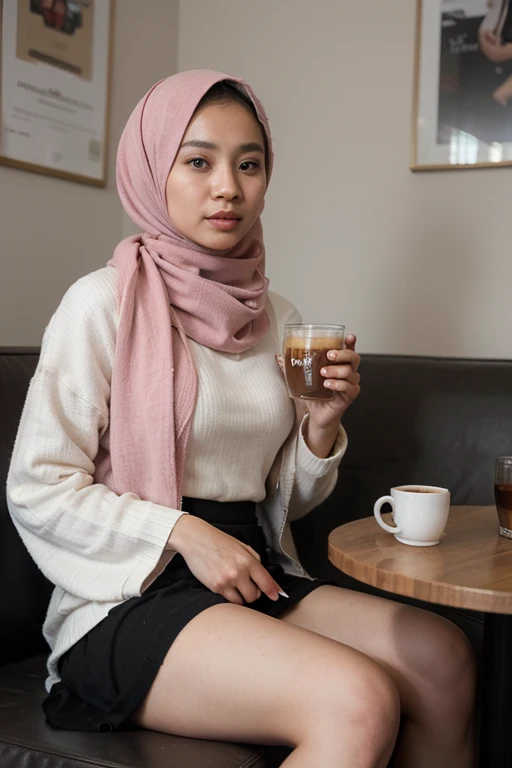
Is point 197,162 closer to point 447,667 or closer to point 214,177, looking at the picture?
point 214,177

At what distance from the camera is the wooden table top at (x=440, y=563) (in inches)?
40.2

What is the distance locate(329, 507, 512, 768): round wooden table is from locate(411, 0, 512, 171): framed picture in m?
1.22

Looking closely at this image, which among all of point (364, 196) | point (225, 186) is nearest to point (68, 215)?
point (364, 196)

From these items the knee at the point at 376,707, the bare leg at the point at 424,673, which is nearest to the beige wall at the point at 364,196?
the bare leg at the point at 424,673

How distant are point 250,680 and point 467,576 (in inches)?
12.8

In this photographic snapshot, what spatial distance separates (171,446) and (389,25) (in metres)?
1.59

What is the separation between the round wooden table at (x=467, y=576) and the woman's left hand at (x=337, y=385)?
20 cm

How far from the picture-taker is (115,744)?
3.89ft

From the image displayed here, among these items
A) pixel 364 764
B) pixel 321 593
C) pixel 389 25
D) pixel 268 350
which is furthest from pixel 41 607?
pixel 389 25

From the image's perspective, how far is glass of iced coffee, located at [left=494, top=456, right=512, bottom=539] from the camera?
1.33 metres

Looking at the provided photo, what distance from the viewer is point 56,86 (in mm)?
2162

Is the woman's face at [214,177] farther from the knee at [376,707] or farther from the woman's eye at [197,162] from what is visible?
the knee at [376,707]

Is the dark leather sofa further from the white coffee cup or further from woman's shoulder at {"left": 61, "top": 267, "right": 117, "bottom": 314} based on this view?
the white coffee cup

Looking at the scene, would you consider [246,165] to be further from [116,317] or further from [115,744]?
[115,744]
